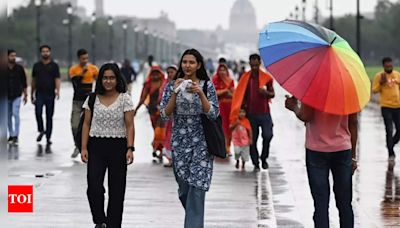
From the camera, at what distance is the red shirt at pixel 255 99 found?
15.3 m

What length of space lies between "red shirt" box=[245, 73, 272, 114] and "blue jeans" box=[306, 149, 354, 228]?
6.95 m

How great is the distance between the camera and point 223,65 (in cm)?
1720

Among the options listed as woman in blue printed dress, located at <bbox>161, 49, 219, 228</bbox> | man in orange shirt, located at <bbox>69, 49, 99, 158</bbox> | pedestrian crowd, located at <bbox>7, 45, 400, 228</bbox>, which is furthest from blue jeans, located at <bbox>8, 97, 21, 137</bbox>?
woman in blue printed dress, located at <bbox>161, 49, 219, 228</bbox>

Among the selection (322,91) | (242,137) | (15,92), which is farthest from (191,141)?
(15,92)

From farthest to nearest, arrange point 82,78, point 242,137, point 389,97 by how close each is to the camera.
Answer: point 389,97 < point 82,78 < point 242,137

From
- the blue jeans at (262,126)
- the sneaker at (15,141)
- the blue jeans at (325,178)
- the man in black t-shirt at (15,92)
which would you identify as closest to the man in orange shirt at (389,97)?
the blue jeans at (262,126)

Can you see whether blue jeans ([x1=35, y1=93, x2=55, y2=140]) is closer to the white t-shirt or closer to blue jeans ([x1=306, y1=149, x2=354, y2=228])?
the white t-shirt

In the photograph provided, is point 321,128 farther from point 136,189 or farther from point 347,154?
point 136,189

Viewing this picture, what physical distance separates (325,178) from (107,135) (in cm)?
191

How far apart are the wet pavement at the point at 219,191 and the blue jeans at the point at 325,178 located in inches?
78.2

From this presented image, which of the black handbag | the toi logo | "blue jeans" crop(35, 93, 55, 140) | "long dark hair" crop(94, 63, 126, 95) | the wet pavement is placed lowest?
the wet pavement

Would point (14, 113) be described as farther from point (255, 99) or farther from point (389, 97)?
point (389, 97)

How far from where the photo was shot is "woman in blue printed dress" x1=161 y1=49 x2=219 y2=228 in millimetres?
8555

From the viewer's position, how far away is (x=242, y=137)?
52.9 ft
